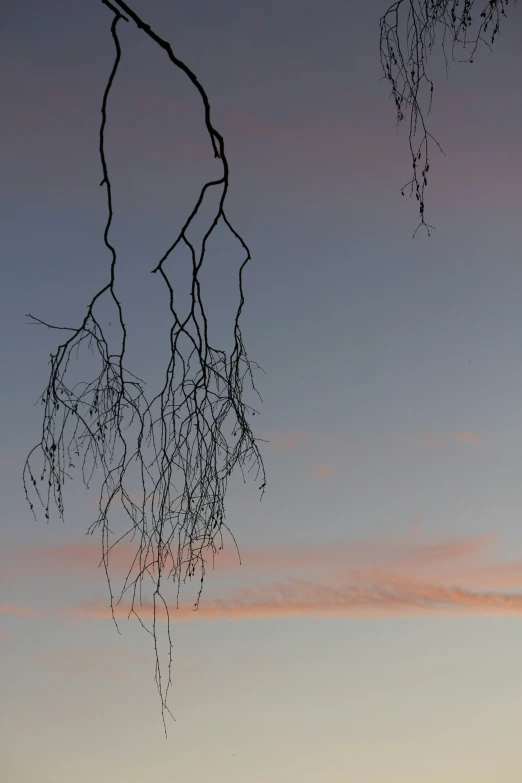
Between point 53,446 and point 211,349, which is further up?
point 211,349

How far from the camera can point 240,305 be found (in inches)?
66.1

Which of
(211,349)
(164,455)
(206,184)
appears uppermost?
(206,184)

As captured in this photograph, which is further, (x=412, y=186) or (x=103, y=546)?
(x=412, y=186)

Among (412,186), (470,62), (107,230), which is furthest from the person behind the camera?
(470,62)

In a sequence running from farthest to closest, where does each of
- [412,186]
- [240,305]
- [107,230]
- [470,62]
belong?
[470,62], [412,186], [240,305], [107,230]

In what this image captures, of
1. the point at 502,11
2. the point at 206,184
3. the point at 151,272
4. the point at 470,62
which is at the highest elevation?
the point at 502,11

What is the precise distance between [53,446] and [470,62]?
1261 mm

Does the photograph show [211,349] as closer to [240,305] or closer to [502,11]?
[240,305]

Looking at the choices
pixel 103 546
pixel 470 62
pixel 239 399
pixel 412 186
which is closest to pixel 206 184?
pixel 239 399

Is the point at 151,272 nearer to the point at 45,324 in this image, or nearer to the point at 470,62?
the point at 45,324

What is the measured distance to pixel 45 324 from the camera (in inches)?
69.1

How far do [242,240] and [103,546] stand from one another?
1.96 ft

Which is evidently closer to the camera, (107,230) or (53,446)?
(107,230)

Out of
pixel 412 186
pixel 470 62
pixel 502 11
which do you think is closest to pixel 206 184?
pixel 412 186
